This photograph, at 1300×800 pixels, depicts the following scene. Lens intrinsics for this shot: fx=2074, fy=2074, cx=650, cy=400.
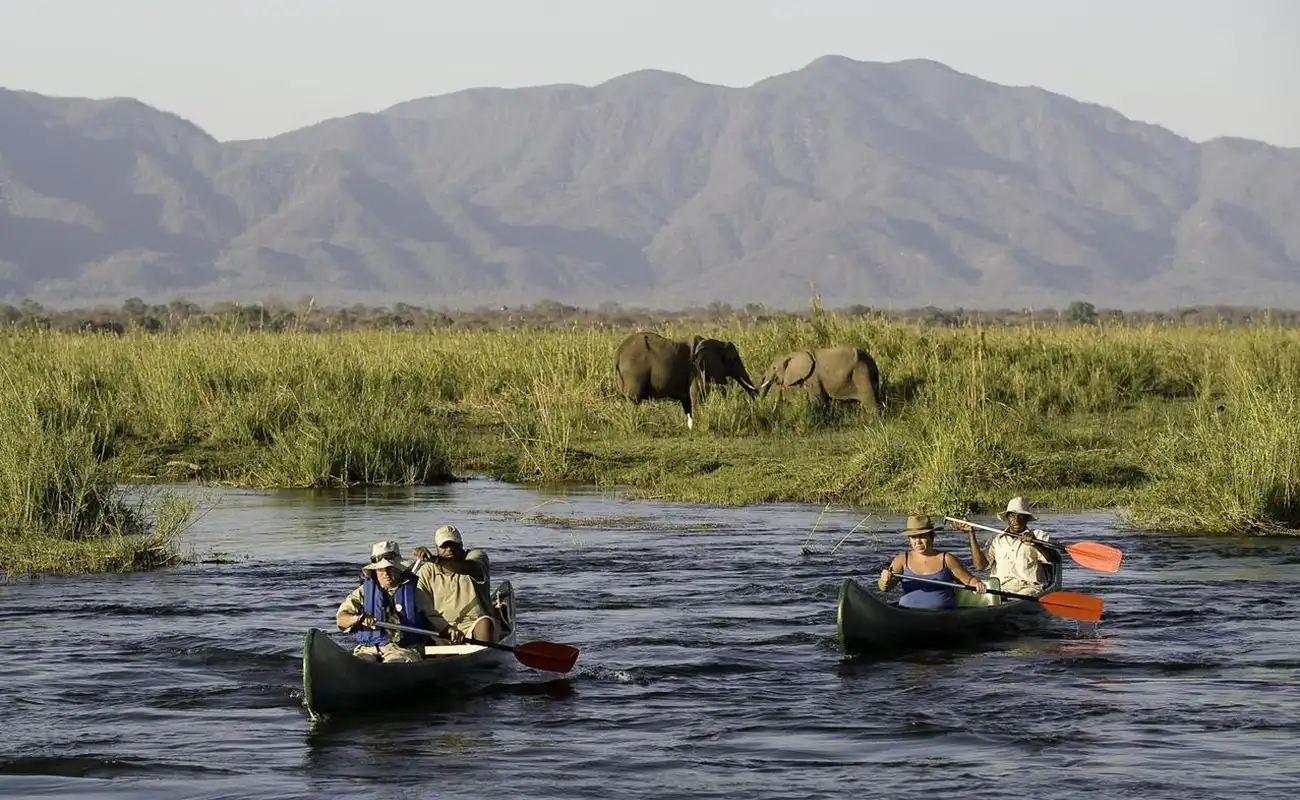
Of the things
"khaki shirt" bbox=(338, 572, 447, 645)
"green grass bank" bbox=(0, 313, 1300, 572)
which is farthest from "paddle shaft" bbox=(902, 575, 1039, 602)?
"green grass bank" bbox=(0, 313, 1300, 572)

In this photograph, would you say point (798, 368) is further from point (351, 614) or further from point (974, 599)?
point (351, 614)

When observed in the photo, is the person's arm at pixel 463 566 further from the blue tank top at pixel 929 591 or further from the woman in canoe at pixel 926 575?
the blue tank top at pixel 929 591

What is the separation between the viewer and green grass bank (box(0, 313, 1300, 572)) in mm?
19578

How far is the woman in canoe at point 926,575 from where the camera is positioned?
15.1 m

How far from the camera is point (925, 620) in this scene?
47.9 ft

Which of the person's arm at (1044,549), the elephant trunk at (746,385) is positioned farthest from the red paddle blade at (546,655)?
the elephant trunk at (746,385)

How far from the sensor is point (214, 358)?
29.8 m

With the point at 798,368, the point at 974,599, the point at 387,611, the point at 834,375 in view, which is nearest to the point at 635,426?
the point at 798,368

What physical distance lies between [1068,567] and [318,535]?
7171mm

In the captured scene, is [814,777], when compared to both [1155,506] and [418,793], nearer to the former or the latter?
[418,793]

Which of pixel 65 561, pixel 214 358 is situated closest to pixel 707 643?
pixel 65 561

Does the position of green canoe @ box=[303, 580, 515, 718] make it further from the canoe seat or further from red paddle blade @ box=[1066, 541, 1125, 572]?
red paddle blade @ box=[1066, 541, 1125, 572]

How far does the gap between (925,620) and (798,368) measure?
46.8 ft

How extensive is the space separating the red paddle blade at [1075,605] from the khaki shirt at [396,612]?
460 cm
